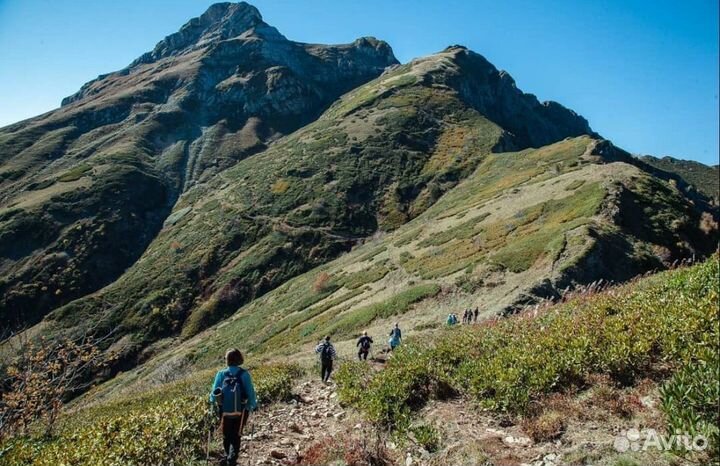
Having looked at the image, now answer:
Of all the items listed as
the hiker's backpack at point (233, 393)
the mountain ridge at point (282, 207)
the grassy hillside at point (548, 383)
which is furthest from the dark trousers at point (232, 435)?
the mountain ridge at point (282, 207)

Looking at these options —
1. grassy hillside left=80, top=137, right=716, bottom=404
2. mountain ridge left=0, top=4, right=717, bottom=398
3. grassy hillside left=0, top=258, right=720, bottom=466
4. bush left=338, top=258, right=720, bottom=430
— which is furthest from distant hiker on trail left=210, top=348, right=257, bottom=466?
mountain ridge left=0, top=4, right=717, bottom=398

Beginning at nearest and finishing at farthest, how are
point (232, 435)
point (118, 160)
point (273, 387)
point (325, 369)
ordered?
point (232, 435) < point (273, 387) < point (325, 369) < point (118, 160)

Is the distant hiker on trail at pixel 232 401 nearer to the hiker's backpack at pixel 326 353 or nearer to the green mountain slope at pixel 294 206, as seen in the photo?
the hiker's backpack at pixel 326 353

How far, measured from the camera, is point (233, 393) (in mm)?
10141

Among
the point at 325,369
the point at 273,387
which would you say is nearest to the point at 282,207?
the point at 325,369

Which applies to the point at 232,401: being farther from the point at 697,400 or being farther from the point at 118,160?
the point at 118,160

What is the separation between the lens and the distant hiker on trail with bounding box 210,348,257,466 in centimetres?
1009

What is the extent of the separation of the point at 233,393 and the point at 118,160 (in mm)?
129542

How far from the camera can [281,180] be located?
10119 centimetres

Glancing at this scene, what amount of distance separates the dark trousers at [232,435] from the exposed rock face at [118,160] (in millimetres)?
69810

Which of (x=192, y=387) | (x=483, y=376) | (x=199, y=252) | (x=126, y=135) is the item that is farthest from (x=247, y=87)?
(x=483, y=376)

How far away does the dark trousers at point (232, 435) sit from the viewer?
1009cm

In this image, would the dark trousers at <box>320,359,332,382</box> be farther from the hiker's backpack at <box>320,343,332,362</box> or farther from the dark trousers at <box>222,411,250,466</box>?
the dark trousers at <box>222,411,250,466</box>

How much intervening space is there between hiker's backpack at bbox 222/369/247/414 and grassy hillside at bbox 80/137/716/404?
20.1 metres
